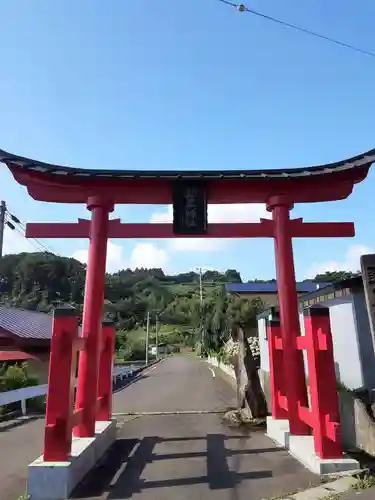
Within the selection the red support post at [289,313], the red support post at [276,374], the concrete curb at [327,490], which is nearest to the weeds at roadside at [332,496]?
the concrete curb at [327,490]

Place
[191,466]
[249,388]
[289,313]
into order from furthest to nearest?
[249,388] < [289,313] < [191,466]

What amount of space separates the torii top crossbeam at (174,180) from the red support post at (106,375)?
124 inches

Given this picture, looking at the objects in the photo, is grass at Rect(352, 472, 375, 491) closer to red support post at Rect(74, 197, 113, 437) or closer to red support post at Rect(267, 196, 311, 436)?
red support post at Rect(267, 196, 311, 436)

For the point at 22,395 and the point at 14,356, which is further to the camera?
the point at 14,356

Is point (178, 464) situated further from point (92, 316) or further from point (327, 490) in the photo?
point (92, 316)

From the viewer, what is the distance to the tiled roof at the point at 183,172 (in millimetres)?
8039

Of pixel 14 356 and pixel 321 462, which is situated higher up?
pixel 14 356

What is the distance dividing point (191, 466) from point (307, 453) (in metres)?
1.92

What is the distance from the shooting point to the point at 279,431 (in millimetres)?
8109

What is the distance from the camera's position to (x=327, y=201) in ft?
29.9

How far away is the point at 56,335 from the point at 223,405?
10.1 m

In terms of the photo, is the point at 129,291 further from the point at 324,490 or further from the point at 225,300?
the point at 324,490

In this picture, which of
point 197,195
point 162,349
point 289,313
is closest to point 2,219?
point 197,195

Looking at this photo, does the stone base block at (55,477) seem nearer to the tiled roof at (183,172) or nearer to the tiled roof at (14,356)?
the tiled roof at (183,172)
